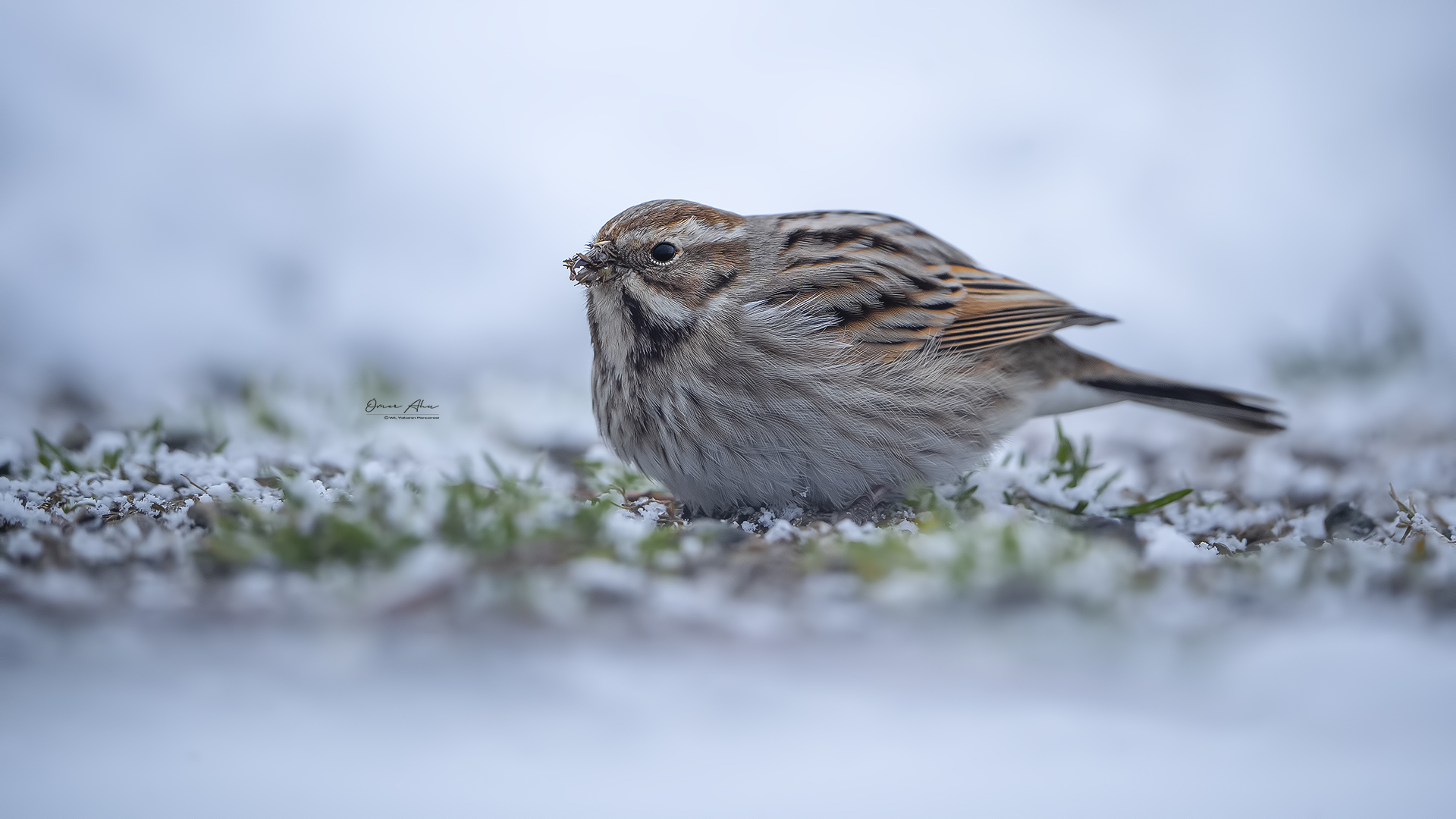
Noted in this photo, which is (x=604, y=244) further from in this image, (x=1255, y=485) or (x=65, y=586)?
(x=1255, y=485)

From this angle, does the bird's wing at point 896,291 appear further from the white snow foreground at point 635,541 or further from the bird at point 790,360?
the white snow foreground at point 635,541

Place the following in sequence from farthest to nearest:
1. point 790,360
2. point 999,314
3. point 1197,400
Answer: point 1197,400 < point 999,314 < point 790,360

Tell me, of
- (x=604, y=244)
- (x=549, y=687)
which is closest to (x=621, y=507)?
(x=604, y=244)

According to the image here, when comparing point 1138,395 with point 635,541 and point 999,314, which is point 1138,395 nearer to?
point 999,314

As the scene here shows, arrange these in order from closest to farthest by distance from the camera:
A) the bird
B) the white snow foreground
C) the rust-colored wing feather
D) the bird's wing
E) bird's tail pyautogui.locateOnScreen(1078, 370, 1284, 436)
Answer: the white snow foreground, the bird, the bird's wing, the rust-colored wing feather, bird's tail pyautogui.locateOnScreen(1078, 370, 1284, 436)

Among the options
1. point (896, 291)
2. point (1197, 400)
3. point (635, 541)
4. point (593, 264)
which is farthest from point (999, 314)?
point (635, 541)

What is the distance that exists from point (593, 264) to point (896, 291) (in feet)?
3.95

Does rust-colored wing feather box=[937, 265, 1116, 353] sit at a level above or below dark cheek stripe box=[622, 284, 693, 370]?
above

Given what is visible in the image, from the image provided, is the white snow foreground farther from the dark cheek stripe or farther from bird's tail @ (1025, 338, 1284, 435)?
the dark cheek stripe

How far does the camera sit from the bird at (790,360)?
12.9 feet

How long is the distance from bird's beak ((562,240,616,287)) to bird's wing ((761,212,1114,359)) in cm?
62

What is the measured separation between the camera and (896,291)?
Answer: 428 cm

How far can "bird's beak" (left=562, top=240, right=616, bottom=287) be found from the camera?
4.01 metres

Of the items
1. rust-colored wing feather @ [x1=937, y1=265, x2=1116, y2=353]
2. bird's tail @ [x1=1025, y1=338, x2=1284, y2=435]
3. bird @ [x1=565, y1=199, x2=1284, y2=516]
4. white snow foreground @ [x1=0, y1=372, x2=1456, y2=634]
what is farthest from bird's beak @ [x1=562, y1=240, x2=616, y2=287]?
bird's tail @ [x1=1025, y1=338, x2=1284, y2=435]
